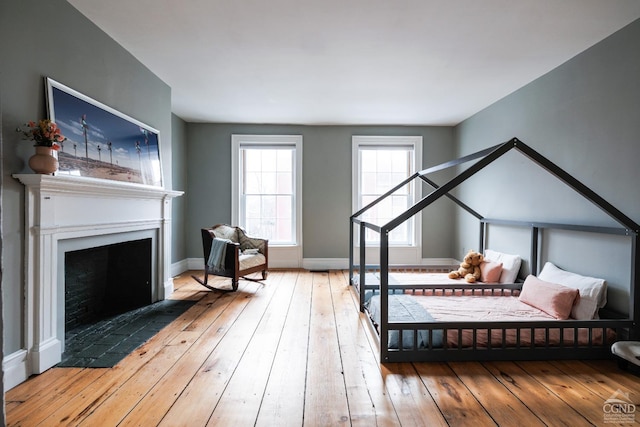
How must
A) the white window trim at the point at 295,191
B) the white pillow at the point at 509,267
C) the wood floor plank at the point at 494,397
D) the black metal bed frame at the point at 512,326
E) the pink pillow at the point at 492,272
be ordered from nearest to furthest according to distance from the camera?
1. the wood floor plank at the point at 494,397
2. the black metal bed frame at the point at 512,326
3. the white pillow at the point at 509,267
4. the pink pillow at the point at 492,272
5. the white window trim at the point at 295,191

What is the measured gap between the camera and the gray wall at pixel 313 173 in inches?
235

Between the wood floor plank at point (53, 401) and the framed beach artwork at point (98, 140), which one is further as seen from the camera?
the framed beach artwork at point (98, 140)

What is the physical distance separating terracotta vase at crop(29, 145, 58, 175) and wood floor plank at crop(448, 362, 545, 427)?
293 cm

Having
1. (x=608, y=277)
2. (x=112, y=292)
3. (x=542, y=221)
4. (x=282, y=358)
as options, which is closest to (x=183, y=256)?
(x=112, y=292)

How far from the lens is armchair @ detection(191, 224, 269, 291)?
4445 millimetres

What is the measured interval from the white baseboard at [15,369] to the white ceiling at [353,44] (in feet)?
7.90

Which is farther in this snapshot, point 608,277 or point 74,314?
point 74,314

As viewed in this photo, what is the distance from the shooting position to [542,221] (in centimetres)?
375

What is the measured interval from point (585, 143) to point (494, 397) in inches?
94.6

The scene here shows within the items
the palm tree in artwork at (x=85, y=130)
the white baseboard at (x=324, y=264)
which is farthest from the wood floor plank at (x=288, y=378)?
the white baseboard at (x=324, y=264)

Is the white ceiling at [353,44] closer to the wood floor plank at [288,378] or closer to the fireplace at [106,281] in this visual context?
the fireplace at [106,281]

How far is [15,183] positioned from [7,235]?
328 mm

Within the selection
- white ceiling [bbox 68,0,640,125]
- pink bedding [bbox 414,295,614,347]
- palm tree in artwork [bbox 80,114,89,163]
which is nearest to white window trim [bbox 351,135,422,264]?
white ceiling [bbox 68,0,640,125]

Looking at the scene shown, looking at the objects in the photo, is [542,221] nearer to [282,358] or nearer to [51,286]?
[282,358]
